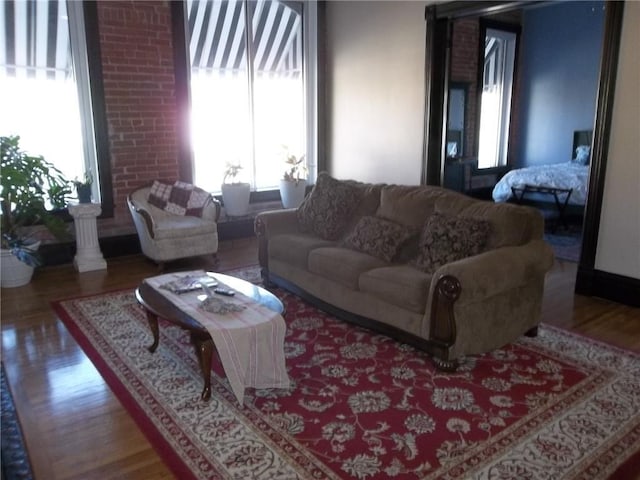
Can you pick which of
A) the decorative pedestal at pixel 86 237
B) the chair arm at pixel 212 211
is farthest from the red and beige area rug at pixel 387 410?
the chair arm at pixel 212 211

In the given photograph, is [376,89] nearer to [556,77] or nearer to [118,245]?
[118,245]

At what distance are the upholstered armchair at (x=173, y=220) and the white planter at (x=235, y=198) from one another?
0.68 meters

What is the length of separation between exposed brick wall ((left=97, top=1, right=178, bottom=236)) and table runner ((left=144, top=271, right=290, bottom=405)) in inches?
127

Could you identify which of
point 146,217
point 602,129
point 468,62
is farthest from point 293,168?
point 602,129

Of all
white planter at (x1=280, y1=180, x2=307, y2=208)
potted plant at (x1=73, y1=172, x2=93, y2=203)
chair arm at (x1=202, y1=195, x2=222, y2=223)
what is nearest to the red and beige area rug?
potted plant at (x1=73, y1=172, x2=93, y2=203)

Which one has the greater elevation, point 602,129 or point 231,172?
point 602,129

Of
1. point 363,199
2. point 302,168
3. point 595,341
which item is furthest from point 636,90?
point 302,168

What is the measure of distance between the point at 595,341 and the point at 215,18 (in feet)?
17.2

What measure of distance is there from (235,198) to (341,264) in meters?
2.94

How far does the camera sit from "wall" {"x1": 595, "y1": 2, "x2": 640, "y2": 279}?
3877 mm

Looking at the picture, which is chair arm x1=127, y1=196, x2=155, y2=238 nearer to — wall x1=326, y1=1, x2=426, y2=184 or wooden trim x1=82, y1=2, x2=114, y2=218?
wooden trim x1=82, y1=2, x2=114, y2=218

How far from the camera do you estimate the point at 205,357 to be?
8.78ft

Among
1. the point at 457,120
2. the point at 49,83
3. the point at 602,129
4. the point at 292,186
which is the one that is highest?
the point at 49,83

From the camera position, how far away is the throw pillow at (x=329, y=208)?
4281 millimetres
